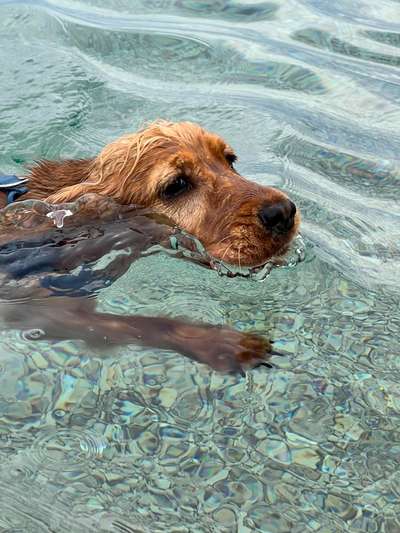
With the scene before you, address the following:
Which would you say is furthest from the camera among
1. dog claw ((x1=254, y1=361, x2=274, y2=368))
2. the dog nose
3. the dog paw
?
the dog nose

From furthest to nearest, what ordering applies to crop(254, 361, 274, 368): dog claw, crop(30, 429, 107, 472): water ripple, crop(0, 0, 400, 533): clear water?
1. crop(254, 361, 274, 368): dog claw
2. crop(30, 429, 107, 472): water ripple
3. crop(0, 0, 400, 533): clear water

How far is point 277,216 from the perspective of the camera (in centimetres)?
512

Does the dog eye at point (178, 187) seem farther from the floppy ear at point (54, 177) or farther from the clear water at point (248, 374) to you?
the floppy ear at point (54, 177)

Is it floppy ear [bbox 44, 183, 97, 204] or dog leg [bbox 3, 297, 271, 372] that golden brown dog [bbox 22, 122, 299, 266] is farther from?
dog leg [bbox 3, 297, 271, 372]

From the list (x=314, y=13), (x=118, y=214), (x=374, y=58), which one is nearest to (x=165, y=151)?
(x=118, y=214)

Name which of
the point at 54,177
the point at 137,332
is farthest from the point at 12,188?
the point at 137,332

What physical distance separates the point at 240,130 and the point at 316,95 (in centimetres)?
111

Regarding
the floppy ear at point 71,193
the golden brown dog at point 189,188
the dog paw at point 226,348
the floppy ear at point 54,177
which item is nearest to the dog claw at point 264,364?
the dog paw at point 226,348

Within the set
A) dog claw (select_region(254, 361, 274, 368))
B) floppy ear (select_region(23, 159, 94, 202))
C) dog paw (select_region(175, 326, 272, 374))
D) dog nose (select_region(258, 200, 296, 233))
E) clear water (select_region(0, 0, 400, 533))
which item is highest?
dog nose (select_region(258, 200, 296, 233))

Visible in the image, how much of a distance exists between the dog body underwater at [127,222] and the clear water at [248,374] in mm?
143

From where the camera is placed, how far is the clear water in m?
3.82

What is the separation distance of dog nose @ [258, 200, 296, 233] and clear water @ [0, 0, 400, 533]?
0.44 meters

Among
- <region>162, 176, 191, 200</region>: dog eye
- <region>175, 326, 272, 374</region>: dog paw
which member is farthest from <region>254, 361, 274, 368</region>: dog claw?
<region>162, 176, 191, 200</region>: dog eye

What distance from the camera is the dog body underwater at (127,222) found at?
4.88 m
